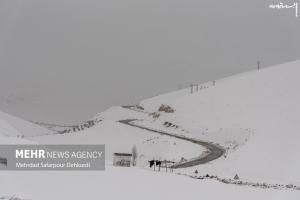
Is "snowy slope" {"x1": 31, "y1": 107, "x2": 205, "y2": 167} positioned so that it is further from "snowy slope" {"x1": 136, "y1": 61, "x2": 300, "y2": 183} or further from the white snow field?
"snowy slope" {"x1": 136, "y1": 61, "x2": 300, "y2": 183}

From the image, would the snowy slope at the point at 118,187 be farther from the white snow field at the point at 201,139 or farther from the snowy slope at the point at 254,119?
the snowy slope at the point at 254,119

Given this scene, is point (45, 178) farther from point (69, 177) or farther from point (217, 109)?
point (217, 109)

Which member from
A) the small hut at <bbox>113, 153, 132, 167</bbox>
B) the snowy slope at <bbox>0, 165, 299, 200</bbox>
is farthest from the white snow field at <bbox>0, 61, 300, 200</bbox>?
the small hut at <bbox>113, 153, 132, 167</bbox>

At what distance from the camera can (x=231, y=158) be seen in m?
31.2

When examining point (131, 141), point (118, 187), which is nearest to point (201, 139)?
point (131, 141)

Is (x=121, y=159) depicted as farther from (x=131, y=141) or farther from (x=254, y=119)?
(x=254, y=119)

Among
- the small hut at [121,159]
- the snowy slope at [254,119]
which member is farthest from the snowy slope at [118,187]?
the snowy slope at [254,119]

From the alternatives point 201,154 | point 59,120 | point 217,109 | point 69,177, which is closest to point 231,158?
point 201,154

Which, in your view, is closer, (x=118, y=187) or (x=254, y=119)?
(x=118, y=187)

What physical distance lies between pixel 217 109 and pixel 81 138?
74.6 ft

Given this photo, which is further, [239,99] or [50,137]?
[239,99]

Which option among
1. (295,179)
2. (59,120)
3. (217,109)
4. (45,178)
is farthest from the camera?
(59,120)

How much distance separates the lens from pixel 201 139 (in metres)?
48.5

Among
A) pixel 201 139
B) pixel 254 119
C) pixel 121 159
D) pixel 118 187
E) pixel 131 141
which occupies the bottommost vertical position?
pixel 118 187
